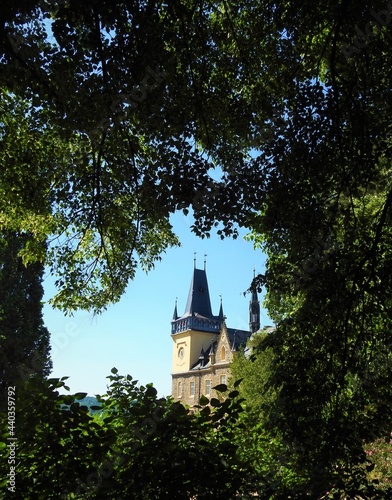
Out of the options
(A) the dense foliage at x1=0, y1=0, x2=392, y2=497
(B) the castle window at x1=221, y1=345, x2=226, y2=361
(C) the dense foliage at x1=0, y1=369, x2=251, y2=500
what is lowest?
(C) the dense foliage at x1=0, y1=369, x2=251, y2=500

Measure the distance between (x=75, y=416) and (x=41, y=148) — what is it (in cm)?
490

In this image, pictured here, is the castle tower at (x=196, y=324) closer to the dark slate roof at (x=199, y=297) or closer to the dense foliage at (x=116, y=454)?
the dark slate roof at (x=199, y=297)

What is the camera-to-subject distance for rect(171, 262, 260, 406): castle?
60.1 meters

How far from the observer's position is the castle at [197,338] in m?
60.1

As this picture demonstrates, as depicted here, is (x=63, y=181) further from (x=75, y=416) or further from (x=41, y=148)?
(x=75, y=416)

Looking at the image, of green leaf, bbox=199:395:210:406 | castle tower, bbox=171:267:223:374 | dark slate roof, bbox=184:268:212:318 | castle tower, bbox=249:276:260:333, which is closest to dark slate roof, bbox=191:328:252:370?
castle tower, bbox=171:267:223:374

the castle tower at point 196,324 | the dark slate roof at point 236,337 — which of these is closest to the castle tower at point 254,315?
the castle tower at point 196,324

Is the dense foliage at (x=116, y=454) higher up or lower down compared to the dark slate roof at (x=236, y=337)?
lower down

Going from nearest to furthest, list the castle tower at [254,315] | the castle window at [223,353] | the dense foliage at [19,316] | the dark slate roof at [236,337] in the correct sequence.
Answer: the dense foliage at [19,316] < the dark slate roof at [236,337] < the castle window at [223,353] < the castle tower at [254,315]

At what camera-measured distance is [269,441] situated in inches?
259

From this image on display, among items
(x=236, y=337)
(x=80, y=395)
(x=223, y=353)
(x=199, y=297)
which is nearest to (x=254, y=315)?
(x=199, y=297)

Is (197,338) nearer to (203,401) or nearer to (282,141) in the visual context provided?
(282,141)

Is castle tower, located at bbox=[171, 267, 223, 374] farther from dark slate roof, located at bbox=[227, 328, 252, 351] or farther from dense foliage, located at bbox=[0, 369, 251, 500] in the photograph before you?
dense foliage, located at bbox=[0, 369, 251, 500]

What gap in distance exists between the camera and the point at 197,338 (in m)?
68.4
